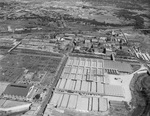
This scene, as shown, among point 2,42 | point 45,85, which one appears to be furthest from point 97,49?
point 2,42

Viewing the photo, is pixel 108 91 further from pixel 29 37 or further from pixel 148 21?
pixel 148 21

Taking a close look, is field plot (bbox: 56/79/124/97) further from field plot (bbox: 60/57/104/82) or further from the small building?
the small building

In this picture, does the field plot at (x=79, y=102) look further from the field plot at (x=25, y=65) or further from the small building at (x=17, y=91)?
the field plot at (x=25, y=65)

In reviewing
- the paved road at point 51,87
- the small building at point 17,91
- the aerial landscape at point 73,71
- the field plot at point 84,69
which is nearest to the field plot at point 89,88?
the aerial landscape at point 73,71

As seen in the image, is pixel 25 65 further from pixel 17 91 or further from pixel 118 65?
pixel 118 65

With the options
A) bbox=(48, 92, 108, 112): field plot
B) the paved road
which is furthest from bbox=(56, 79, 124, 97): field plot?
bbox=(48, 92, 108, 112): field plot
